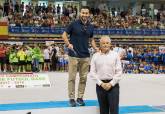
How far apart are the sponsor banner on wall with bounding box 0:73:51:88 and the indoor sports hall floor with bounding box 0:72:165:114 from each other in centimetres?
28

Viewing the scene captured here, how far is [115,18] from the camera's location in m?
28.9

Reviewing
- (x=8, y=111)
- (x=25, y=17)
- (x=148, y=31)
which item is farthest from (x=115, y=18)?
(x=8, y=111)

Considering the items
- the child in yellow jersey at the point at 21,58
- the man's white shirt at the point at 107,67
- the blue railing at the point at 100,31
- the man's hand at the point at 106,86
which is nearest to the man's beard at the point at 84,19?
the man's white shirt at the point at 107,67

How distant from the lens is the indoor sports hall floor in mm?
7402

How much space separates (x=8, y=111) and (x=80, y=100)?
135 centimetres

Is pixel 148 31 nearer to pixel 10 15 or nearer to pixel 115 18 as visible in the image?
pixel 115 18

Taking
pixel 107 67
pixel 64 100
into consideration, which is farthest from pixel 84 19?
pixel 64 100

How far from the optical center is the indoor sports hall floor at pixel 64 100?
740cm

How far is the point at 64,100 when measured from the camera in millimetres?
9422

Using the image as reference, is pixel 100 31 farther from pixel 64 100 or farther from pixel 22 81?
pixel 64 100

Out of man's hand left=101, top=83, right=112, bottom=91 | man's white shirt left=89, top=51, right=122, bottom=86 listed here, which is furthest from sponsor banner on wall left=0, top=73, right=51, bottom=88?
man's hand left=101, top=83, right=112, bottom=91

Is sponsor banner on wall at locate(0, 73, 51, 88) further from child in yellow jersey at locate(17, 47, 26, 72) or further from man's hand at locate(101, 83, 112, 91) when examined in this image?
child in yellow jersey at locate(17, 47, 26, 72)

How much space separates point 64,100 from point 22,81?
3606 millimetres

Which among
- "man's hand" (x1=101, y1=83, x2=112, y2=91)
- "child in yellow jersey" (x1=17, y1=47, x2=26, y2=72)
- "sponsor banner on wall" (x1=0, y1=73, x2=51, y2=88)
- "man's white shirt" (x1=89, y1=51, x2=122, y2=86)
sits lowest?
A: "child in yellow jersey" (x1=17, y1=47, x2=26, y2=72)
